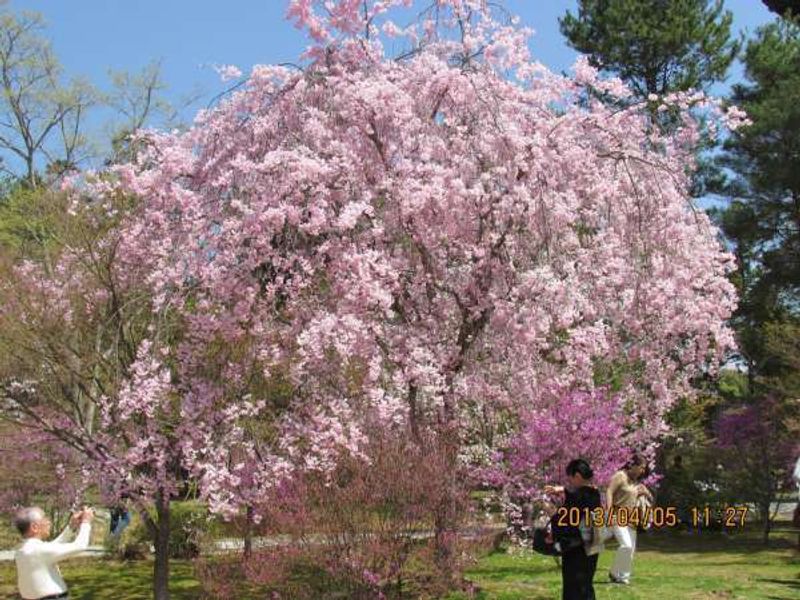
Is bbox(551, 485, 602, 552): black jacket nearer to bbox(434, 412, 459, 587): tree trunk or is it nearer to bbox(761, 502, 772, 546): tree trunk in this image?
bbox(434, 412, 459, 587): tree trunk

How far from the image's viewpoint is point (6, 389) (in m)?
9.04

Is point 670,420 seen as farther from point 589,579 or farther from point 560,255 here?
point 589,579

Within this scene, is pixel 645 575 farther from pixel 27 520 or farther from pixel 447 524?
pixel 27 520

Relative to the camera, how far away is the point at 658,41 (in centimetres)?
2173

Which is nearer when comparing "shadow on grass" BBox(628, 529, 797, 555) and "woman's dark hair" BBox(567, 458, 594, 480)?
"woman's dark hair" BBox(567, 458, 594, 480)

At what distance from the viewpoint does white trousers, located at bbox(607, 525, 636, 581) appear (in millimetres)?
9234

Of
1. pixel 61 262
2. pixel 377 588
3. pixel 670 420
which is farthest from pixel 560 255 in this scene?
pixel 670 420

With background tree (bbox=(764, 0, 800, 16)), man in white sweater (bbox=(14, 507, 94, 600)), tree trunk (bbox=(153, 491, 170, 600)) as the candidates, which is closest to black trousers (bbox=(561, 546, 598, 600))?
man in white sweater (bbox=(14, 507, 94, 600))

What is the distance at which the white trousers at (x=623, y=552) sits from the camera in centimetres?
923

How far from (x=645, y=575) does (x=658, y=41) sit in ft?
50.4

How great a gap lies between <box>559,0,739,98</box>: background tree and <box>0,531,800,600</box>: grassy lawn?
1161 centimetres

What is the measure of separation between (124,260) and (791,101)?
14.9 m
